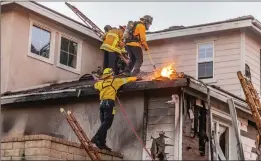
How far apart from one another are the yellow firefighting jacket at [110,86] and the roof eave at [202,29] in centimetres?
602

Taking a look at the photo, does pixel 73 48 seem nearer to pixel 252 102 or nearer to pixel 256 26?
pixel 256 26

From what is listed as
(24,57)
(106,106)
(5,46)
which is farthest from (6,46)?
(106,106)

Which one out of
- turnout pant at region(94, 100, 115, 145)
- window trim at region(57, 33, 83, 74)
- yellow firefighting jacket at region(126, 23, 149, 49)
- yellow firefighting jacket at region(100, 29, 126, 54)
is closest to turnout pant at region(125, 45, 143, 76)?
yellow firefighting jacket at region(126, 23, 149, 49)

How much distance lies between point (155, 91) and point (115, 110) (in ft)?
3.46

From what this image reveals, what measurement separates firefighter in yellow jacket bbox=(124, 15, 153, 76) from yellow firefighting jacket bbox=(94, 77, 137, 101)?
97cm

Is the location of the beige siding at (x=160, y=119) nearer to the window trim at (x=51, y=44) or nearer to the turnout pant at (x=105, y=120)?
the turnout pant at (x=105, y=120)

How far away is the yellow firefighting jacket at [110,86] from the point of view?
457 inches

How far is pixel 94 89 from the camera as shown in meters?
12.3

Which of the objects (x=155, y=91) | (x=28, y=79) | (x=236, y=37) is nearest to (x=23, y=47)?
(x=28, y=79)

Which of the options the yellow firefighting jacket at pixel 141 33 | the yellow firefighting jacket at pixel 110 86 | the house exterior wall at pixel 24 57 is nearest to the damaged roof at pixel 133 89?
the yellow firefighting jacket at pixel 110 86

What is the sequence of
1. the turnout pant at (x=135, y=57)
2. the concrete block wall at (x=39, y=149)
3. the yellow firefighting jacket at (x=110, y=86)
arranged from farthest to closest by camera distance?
the turnout pant at (x=135, y=57)
the yellow firefighting jacket at (x=110, y=86)
the concrete block wall at (x=39, y=149)

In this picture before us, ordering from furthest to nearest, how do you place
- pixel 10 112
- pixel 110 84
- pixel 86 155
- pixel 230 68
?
pixel 230 68 → pixel 10 112 → pixel 110 84 → pixel 86 155

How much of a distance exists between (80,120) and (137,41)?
2312mm

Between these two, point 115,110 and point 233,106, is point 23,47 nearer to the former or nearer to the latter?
point 115,110
